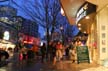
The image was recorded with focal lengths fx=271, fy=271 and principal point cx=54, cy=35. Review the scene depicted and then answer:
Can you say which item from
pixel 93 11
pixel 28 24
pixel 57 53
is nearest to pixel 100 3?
pixel 93 11

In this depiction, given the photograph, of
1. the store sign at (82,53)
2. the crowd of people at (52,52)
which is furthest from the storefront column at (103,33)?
the crowd of people at (52,52)

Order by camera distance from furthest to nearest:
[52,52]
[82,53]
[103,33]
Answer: [52,52]
[82,53]
[103,33]

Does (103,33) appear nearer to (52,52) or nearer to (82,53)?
(82,53)

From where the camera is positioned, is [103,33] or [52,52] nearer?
[103,33]

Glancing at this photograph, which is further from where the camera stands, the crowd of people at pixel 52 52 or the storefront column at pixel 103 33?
the crowd of people at pixel 52 52

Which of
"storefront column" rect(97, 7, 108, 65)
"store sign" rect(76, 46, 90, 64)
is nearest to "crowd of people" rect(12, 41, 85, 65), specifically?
"store sign" rect(76, 46, 90, 64)

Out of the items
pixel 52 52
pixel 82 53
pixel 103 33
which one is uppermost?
pixel 103 33

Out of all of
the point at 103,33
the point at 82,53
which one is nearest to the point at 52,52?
the point at 82,53

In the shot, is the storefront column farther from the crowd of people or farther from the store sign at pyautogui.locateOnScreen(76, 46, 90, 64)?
the crowd of people

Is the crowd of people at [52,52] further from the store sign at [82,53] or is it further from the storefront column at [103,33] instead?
the storefront column at [103,33]

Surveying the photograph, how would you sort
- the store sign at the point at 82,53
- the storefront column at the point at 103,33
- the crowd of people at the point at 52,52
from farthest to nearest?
the crowd of people at the point at 52,52 → the store sign at the point at 82,53 → the storefront column at the point at 103,33

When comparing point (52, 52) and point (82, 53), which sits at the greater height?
point (52, 52)

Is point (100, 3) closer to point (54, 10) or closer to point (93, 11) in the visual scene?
point (93, 11)

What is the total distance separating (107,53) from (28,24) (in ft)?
206
